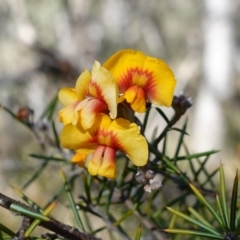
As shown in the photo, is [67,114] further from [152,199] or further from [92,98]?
[152,199]

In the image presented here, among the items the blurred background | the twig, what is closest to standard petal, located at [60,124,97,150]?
the twig

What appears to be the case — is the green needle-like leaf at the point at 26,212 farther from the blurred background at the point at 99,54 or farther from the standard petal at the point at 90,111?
the blurred background at the point at 99,54

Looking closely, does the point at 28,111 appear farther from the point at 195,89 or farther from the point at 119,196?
the point at 195,89

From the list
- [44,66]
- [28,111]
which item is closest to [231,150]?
[44,66]

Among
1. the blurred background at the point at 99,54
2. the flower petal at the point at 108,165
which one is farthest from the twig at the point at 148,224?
the blurred background at the point at 99,54

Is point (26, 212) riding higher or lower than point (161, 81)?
lower

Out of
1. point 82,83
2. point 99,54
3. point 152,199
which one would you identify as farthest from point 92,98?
point 99,54
